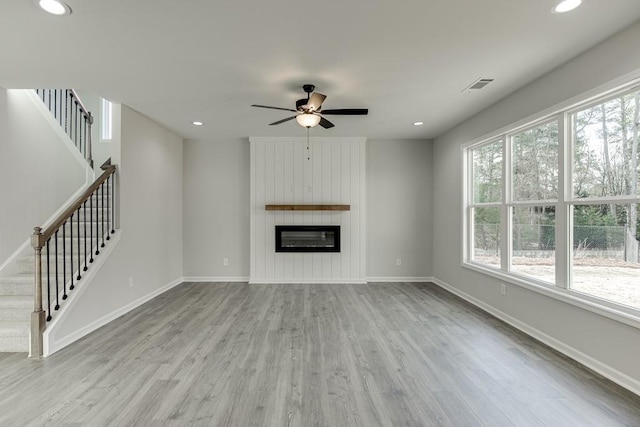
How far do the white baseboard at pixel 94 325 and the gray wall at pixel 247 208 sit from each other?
4.26ft

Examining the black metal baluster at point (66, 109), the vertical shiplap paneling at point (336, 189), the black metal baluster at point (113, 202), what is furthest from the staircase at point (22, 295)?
the vertical shiplap paneling at point (336, 189)

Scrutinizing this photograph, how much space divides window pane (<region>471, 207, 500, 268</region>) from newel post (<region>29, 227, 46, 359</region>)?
16.8ft

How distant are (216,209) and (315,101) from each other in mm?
3525

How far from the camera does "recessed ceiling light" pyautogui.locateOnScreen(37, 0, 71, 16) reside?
2027 millimetres

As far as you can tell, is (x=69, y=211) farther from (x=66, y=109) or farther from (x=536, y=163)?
(x=536, y=163)

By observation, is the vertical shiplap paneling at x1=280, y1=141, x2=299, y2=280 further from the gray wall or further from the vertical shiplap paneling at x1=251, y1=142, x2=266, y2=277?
the gray wall

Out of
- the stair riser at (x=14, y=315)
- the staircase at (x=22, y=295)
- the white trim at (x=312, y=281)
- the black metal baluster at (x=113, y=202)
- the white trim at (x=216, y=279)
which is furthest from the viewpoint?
the white trim at (x=216, y=279)

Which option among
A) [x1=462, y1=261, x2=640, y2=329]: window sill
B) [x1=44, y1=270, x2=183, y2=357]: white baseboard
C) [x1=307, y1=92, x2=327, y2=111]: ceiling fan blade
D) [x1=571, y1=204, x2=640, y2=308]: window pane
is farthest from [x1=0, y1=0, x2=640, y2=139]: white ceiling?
[x1=44, y1=270, x2=183, y2=357]: white baseboard

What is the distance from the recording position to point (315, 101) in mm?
3279

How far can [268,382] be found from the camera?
2.38m

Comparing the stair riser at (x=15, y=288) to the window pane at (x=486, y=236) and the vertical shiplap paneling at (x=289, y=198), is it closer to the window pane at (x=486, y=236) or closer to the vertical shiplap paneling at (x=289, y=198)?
the vertical shiplap paneling at (x=289, y=198)

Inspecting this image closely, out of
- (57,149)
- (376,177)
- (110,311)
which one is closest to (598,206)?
(376,177)

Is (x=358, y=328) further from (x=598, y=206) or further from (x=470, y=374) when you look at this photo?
(x=598, y=206)

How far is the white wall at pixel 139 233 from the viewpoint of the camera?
11.3 ft
